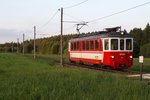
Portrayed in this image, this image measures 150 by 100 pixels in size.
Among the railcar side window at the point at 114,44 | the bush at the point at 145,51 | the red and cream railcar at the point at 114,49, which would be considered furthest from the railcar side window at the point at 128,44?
the bush at the point at 145,51

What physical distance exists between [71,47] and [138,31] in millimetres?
68562

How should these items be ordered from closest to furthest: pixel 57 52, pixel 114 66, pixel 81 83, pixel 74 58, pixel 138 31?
pixel 81 83
pixel 114 66
pixel 74 58
pixel 138 31
pixel 57 52

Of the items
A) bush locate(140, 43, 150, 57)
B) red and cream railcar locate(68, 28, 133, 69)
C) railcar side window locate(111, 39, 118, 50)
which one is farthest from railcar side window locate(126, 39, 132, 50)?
bush locate(140, 43, 150, 57)

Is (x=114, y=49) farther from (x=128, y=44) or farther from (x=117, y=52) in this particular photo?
(x=128, y=44)

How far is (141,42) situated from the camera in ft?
293

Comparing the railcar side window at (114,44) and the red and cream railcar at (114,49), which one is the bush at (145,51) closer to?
the red and cream railcar at (114,49)

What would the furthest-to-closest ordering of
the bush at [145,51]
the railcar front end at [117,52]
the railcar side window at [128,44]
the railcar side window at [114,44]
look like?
1. the bush at [145,51]
2. the railcar side window at [128,44]
3. the railcar side window at [114,44]
4. the railcar front end at [117,52]

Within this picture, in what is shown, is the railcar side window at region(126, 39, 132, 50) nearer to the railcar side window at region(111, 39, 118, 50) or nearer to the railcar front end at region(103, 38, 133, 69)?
the railcar front end at region(103, 38, 133, 69)

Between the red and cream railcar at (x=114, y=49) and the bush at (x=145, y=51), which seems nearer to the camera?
the red and cream railcar at (x=114, y=49)

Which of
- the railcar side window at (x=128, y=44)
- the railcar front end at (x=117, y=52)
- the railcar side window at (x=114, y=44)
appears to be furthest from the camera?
the railcar side window at (x=128, y=44)

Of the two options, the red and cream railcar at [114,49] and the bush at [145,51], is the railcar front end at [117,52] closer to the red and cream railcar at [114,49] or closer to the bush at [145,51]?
the red and cream railcar at [114,49]

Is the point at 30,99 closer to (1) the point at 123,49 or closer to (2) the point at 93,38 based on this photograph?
(1) the point at 123,49

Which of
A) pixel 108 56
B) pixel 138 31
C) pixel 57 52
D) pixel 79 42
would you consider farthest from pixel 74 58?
pixel 57 52

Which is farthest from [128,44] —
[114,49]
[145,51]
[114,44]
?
[145,51]
